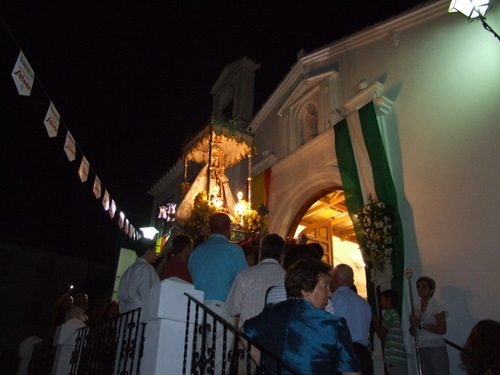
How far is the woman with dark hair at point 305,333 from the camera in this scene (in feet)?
7.13

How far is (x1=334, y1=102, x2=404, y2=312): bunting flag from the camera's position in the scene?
21.7 feet

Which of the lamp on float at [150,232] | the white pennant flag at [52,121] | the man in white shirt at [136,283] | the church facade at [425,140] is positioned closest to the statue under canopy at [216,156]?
the church facade at [425,140]

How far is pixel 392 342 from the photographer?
15.9 ft

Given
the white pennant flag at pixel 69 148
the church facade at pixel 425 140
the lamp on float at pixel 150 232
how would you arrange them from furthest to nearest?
the lamp on float at pixel 150 232 → the white pennant flag at pixel 69 148 → the church facade at pixel 425 140

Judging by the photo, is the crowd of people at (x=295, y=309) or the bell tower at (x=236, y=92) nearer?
the crowd of people at (x=295, y=309)

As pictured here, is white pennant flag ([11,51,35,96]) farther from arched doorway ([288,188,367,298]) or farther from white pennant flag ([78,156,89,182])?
arched doorway ([288,188,367,298])

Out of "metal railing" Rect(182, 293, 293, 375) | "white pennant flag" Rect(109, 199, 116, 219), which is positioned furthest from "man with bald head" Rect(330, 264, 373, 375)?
"white pennant flag" Rect(109, 199, 116, 219)

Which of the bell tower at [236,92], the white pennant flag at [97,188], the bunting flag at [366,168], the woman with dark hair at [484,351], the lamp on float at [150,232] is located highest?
the bell tower at [236,92]

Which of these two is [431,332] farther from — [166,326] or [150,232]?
[150,232]

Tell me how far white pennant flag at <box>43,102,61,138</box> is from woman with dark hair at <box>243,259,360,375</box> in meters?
6.27

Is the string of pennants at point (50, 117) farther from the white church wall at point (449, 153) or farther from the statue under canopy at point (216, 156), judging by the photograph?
the white church wall at point (449, 153)

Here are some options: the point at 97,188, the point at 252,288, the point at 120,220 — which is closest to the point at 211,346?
the point at 252,288

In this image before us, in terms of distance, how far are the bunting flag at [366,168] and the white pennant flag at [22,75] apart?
587 cm

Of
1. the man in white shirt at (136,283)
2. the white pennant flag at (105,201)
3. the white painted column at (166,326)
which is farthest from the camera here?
the white pennant flag at (105,201)
